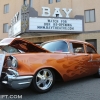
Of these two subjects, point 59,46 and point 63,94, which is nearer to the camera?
point 63,94

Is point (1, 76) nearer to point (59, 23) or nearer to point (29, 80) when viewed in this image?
point (29, 80)

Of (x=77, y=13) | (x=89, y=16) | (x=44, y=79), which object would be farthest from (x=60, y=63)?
(x=77, y=13)

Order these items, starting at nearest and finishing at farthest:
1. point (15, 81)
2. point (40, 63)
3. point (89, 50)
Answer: point (15, 81) < point (40, 63) < point (89, 50)

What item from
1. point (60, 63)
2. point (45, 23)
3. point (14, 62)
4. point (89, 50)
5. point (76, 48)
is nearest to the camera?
point (14, 62)

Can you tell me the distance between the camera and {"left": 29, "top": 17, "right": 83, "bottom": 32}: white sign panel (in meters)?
12.9

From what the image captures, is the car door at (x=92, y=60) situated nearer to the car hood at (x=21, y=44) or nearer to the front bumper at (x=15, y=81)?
the car hood at (x=21, y=44)

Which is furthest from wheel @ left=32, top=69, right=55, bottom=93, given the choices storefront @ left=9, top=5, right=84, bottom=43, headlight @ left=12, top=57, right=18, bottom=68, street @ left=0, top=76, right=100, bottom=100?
storefront @ left=9, top=5, right=84, bottom=43

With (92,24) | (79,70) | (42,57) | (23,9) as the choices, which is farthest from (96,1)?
(42,57)

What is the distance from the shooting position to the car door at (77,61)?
4551mm

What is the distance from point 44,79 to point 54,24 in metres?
9.95

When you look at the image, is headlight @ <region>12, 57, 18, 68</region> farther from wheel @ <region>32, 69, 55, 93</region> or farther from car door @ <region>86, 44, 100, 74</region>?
car door @ <region>86, 44, 100, 74</region>

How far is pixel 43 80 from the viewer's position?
3.96 metres

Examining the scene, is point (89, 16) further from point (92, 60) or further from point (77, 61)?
point (77, 61)

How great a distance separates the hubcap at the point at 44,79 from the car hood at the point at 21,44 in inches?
24.9
